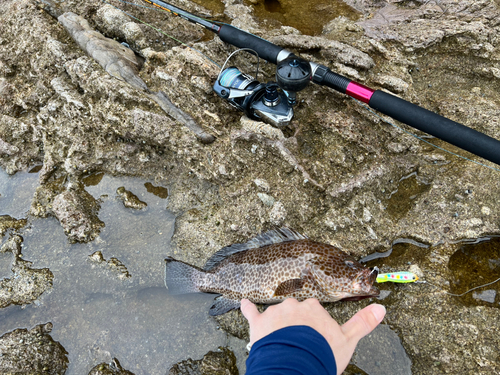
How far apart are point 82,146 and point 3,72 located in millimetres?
2071

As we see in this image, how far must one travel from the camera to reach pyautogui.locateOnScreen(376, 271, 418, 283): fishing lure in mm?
3016

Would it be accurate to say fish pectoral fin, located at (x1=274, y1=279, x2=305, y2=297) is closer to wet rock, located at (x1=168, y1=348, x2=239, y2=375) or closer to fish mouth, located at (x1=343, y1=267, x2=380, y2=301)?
fish mouth, located at (x1=343, y1=267, x2=380, y2=301)

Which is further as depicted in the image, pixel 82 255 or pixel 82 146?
pixel 82 146

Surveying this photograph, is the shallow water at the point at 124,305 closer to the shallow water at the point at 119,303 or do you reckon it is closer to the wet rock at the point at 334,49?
the shallow water at the point at 119,303

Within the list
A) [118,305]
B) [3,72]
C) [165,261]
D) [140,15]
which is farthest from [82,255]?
[140,15]

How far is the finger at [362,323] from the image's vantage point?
2312 millimetres

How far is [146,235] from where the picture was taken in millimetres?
3586

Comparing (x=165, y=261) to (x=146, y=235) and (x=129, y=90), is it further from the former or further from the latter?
(x=129, y=90)

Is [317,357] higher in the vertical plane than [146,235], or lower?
higher

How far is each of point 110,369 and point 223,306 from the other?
129 centimetres

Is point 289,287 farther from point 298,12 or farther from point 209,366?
point 298,12

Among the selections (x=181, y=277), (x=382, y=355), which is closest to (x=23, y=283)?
(x=181, y=277)

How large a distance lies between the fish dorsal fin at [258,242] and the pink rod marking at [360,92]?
1.63 m

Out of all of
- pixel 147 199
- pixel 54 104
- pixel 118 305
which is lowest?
pixel 118 305
